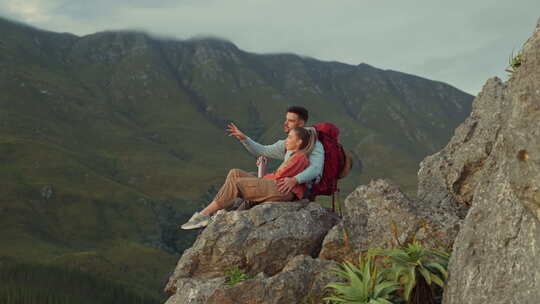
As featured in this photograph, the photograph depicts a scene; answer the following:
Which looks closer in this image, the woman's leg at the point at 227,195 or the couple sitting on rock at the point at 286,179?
the couple sitting on rock at the point at 286,179

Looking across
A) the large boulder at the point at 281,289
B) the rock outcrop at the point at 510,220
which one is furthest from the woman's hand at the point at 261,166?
the rock outcrop at the point at 510,220

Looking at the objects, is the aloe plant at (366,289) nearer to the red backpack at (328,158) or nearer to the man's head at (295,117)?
the red backpack at (328,158)

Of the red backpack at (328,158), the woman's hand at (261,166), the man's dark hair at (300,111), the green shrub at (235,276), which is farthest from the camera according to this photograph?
the woman's hand at (261,166)

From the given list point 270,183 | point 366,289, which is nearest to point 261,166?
point 270,183

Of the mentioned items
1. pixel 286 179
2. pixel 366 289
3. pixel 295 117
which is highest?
pixel 295 117

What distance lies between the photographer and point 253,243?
1123cm

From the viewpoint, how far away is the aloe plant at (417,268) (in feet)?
26.8

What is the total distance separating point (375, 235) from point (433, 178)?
113 inches

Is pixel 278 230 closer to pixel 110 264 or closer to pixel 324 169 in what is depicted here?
pixel 324 169

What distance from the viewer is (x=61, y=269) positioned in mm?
125812

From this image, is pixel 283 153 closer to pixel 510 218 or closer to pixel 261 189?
pixel 261 189

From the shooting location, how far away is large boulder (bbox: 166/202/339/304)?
11148mm

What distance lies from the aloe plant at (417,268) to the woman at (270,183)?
4145mm

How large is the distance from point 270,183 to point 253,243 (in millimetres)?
1784
